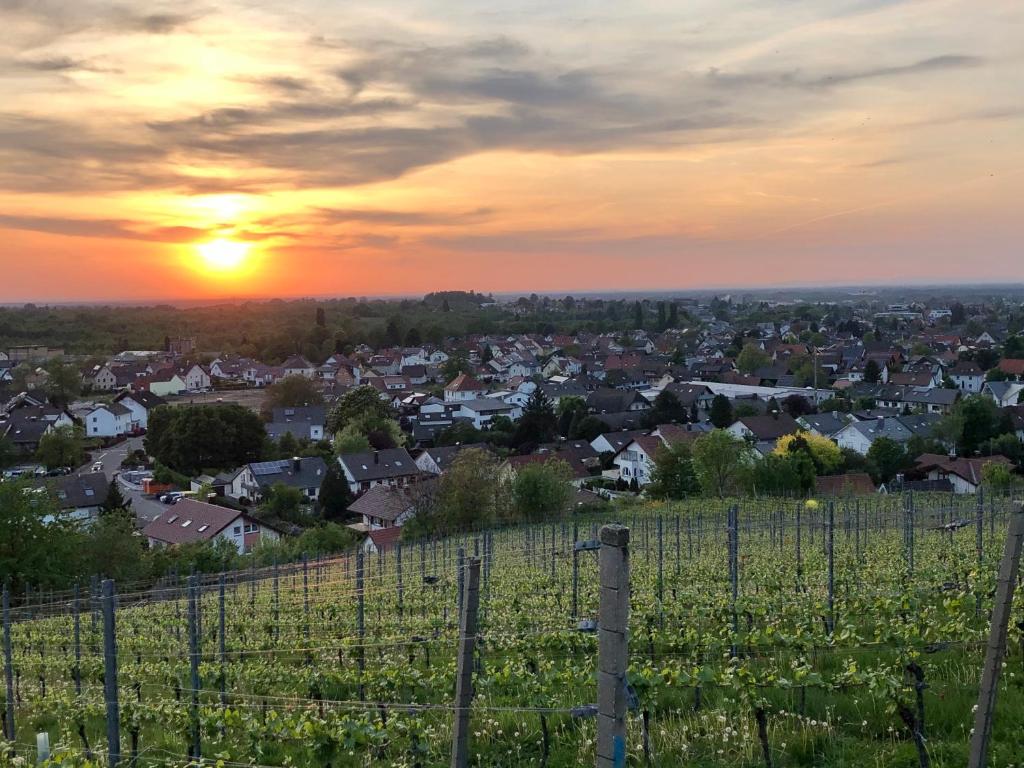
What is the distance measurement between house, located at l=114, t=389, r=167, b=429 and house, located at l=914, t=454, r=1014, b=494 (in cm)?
5085

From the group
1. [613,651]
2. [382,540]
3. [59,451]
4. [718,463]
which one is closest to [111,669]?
[613,651]

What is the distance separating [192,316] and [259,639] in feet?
594

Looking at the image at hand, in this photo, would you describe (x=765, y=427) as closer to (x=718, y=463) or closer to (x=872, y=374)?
(x=718, y=463)

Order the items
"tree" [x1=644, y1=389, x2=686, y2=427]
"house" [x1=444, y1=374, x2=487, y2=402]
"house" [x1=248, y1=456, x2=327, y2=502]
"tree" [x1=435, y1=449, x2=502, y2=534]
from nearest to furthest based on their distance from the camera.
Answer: "tree" [x1=435, y1=449, x2=502, y2=534]
"house" [x1=248, y1=456, x2=327, y2=502]
"tree" [x1=644, y1=389, x2=686, y2=427]
"house" [x1=444, y1=374, x2=487, y2=402]

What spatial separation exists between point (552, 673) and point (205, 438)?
43.3 m

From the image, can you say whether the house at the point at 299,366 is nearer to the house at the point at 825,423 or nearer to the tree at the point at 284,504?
the house at the point at 825,423

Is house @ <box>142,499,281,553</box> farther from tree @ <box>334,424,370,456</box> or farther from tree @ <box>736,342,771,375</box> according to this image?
tree @ <box>736,342,771,375</box>

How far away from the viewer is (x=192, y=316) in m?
180

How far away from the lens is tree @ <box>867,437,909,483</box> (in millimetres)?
41406

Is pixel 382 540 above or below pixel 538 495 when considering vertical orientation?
below

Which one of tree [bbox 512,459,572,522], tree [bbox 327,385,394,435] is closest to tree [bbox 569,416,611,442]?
tree [bbox 327,385,394,435]

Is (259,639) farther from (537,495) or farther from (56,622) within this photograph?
(537,495)

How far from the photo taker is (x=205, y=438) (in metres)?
46.4

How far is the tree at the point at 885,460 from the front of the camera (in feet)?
136
